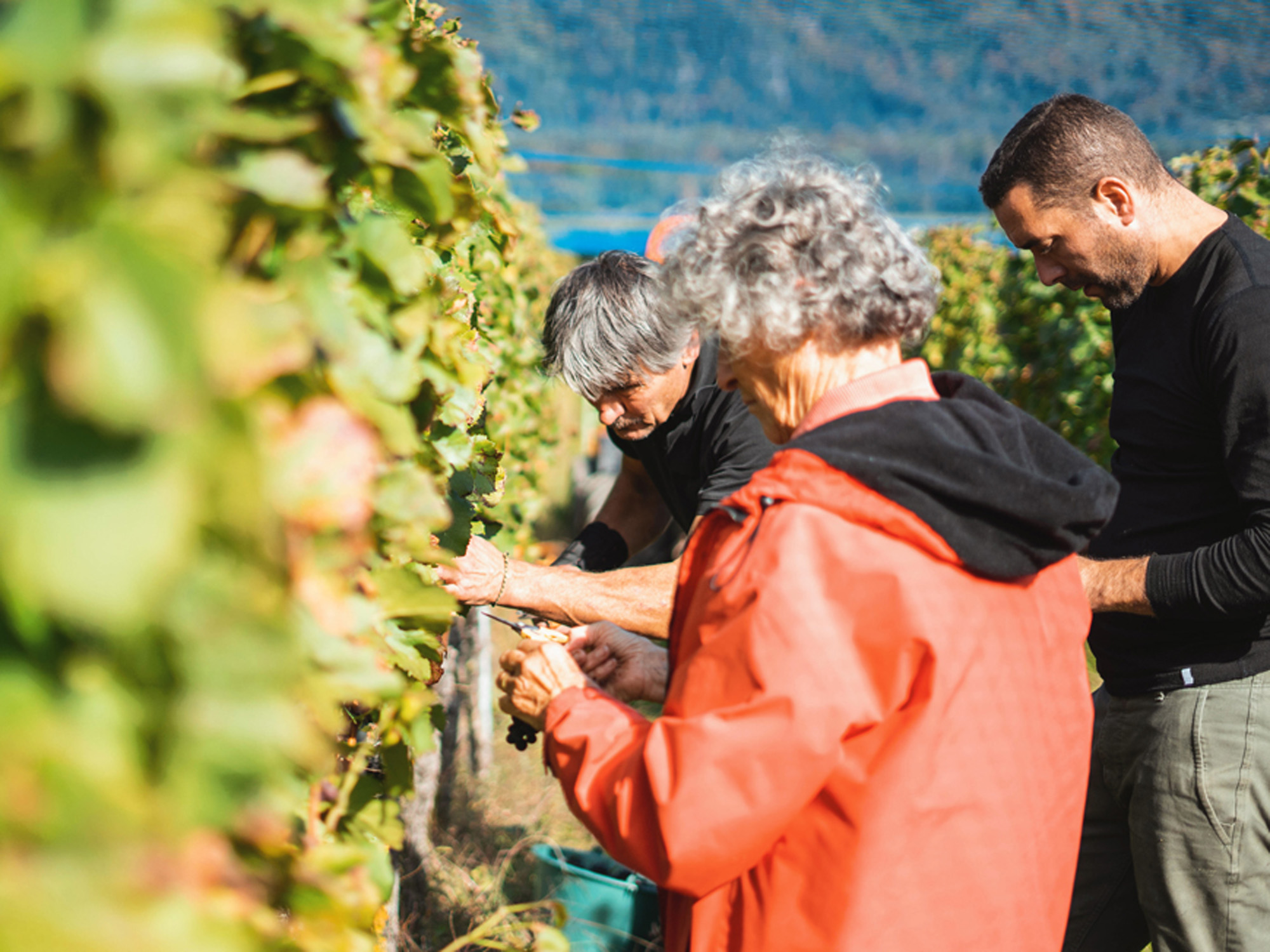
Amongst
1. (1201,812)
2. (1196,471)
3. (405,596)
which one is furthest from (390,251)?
(1201,812)

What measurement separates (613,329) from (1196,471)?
1.31 m

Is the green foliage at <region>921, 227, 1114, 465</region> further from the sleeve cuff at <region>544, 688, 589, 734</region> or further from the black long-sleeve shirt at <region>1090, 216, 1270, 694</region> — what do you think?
the sleeve cuff at <region>544, 688, 589, 734</region>

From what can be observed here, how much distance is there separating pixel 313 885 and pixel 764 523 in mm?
633

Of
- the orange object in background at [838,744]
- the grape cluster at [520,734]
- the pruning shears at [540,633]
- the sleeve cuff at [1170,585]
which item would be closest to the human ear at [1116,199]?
the sleeve cuff at [1170,585]

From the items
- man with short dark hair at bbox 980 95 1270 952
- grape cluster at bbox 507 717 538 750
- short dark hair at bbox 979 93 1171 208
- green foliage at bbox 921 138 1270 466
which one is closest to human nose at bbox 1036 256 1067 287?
man with short dark hair at bbox 980 95 1270 952

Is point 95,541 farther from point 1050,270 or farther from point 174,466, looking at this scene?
point 1050,270

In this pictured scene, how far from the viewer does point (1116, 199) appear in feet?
6.52

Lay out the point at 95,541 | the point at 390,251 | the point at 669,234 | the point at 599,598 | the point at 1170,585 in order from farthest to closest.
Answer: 1. the point at 599,598
2. the point at 1170,585
3. the point at 669,234
4. the point at 390,251
5. the point at 95,541

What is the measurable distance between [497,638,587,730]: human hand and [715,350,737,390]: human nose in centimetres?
49

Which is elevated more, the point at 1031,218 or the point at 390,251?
the point at 1031,218

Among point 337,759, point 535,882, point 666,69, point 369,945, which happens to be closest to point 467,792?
point 535,882

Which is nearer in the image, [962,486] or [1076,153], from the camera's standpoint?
[962,486]

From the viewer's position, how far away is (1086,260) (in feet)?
6.77

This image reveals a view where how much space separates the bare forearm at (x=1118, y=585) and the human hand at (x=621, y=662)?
928 mm
